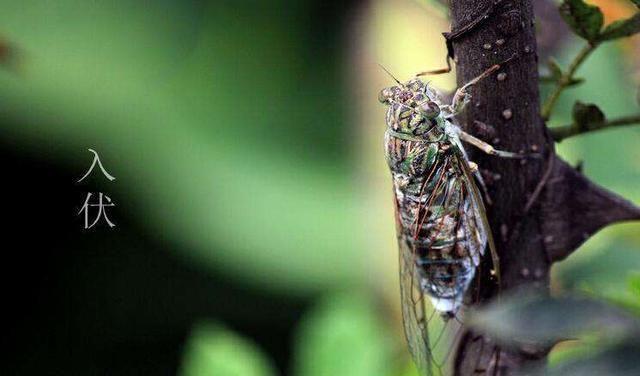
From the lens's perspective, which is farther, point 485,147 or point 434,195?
point 434,195

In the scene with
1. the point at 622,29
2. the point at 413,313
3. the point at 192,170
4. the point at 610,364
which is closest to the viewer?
the point at 610,364

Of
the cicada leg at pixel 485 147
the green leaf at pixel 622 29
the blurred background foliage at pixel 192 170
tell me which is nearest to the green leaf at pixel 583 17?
the green leaf at pixel 622 29

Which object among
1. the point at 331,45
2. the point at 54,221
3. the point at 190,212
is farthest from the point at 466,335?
the point at 331,45

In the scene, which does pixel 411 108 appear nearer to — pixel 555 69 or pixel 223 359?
pixel 555 69

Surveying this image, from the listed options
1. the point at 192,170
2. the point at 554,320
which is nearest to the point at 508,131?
the point at 554,320

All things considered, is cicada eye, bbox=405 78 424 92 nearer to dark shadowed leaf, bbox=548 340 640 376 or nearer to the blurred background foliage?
dark shadowed leaf, bbox=548 340 640 376

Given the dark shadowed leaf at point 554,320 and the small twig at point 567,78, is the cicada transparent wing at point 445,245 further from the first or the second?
the dark shadowed leaf at point 554,320
